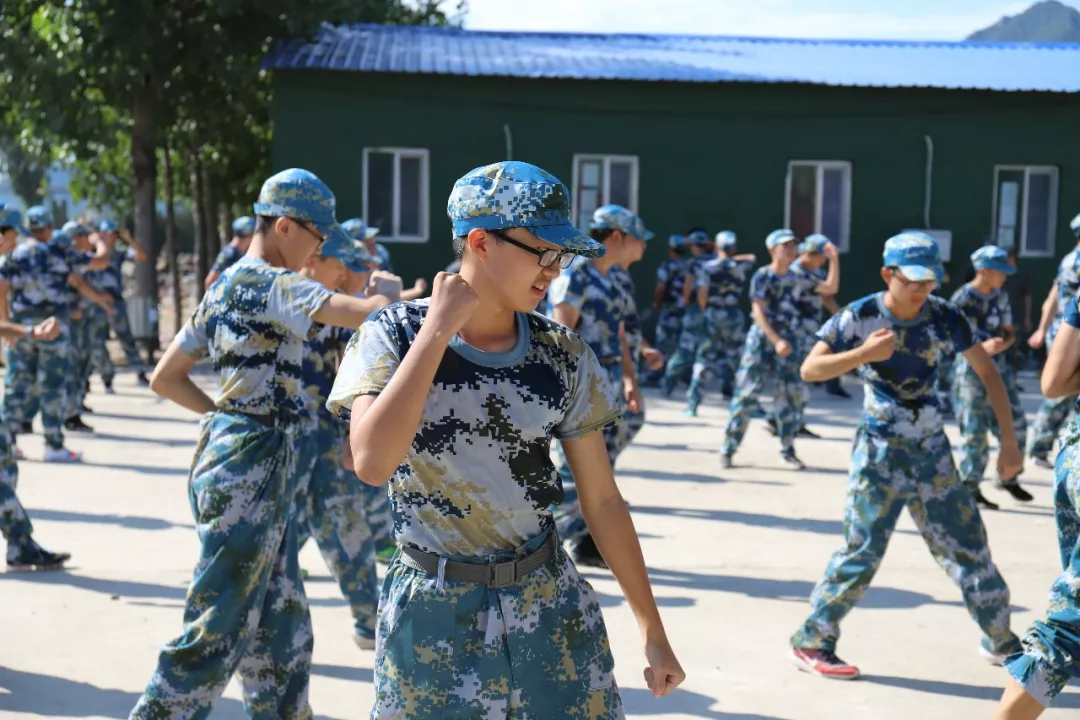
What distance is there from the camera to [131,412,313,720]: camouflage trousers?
4082 millimetres

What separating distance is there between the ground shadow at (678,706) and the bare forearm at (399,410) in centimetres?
278

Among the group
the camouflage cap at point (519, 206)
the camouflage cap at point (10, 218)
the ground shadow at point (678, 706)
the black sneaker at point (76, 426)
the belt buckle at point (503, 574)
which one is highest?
the camouflage cap at point (519, 206)

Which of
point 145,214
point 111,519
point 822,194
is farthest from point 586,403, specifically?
point 822,194

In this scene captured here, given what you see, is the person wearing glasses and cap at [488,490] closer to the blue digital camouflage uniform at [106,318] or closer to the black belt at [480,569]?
the black belt at [480,569]

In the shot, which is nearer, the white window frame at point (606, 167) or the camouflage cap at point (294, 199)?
the camouflage cap at point (294, 199)

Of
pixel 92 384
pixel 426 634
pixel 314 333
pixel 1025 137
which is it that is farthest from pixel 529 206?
pixel 1025 137

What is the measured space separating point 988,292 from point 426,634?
24.7 ft

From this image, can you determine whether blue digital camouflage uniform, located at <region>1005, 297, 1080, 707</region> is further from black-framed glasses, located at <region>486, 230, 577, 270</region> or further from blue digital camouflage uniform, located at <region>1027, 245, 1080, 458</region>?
blue digital camouflage uniform, located at <region>1027, 245, 1080, 458</region>

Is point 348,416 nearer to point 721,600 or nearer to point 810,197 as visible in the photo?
point 721,600

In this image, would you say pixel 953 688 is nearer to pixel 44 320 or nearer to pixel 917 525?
pixel 917 525

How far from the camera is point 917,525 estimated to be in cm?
545

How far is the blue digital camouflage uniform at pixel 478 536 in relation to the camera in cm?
277

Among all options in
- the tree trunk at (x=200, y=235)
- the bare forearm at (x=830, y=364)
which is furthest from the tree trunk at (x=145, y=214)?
the bare forearm at (x=830, y=364)

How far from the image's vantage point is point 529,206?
8.87 ft
